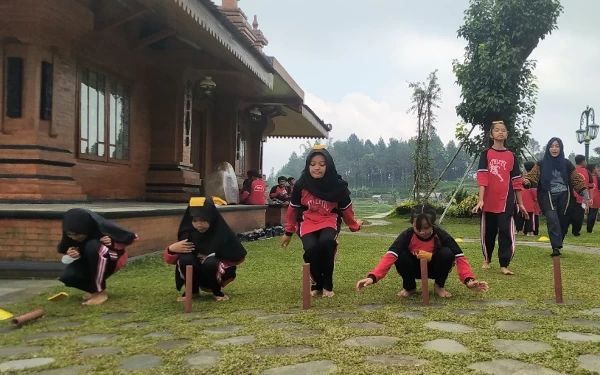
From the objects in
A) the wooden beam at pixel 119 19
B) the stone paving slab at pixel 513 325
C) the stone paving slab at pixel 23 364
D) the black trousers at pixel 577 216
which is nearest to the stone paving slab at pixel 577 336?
the stone paving slab at pixel 513 325

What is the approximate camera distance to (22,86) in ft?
24.6

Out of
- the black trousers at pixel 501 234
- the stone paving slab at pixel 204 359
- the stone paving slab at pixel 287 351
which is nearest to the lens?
the stone paving slab at pixel 204 359

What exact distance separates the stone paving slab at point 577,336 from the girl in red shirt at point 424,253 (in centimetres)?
125

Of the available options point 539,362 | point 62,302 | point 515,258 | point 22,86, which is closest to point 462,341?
point 539,362

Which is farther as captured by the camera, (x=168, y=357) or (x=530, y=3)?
(x=530, y=3)

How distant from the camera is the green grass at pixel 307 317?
2840 millimetres

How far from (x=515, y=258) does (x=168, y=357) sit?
19.9ft

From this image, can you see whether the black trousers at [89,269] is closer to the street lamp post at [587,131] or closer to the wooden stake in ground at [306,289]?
the wooden stake in ground at [306,289]

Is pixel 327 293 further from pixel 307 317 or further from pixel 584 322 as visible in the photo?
pixel 584 322

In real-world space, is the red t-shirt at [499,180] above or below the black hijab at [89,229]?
above

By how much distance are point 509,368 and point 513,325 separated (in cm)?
99

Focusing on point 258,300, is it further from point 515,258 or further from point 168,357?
point 515,258

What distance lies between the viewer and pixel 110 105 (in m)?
9.73

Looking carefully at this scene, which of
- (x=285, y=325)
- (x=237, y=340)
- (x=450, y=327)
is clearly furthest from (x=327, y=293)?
(x=237, y=340)
